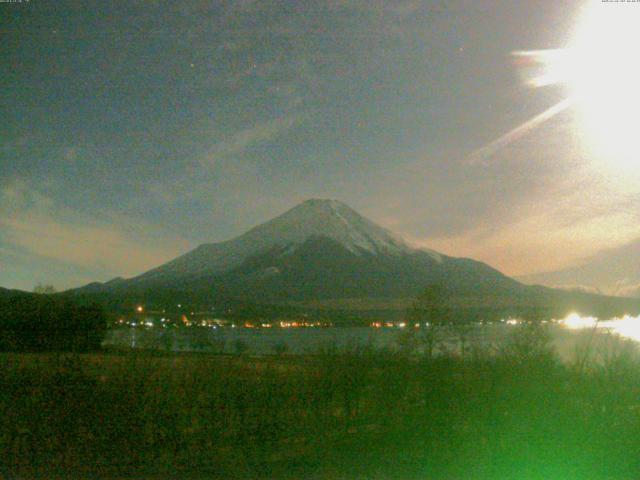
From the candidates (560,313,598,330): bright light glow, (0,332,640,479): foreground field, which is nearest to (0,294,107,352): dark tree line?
(0,332,640,479): foreground field

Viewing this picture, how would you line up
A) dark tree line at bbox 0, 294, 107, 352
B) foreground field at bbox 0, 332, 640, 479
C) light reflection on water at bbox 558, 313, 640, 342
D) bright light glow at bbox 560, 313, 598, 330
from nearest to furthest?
foreground field at bbox 0, 332, 640, 479 → light reflection on water at bbox 558, 313, 640, 342 → bright light glow at bbox 560, 313, 598, 330 → dark tree line at bbox 0, 294, 107, 352

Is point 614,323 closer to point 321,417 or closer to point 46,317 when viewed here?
point 321,417

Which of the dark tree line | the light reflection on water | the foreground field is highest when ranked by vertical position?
the dark tree line

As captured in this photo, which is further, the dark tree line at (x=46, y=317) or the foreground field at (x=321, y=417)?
the dark tree line at (x=46, y=317)

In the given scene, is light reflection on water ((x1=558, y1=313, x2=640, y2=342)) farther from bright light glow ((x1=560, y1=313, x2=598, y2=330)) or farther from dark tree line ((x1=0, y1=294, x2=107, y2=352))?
dark tree line ((x1=0, y1=294, x2=107, y2=352))

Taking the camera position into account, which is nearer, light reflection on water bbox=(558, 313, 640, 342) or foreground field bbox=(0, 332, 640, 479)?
foreground field bbox=(0, 332, 640, 479)

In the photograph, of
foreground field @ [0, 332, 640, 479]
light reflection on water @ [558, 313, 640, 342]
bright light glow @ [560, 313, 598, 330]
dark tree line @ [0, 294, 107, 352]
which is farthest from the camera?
dark tree line @ [0, 294, 107, 352]

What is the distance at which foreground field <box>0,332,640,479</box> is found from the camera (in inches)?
388

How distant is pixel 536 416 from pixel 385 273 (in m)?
93.5

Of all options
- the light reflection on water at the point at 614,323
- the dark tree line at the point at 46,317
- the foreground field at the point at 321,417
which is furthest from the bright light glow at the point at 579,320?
the dark tree line at the point at 46,317

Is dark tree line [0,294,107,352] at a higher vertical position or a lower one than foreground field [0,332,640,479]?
higher

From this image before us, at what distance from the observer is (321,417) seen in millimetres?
11836

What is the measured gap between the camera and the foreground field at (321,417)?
9852 mm

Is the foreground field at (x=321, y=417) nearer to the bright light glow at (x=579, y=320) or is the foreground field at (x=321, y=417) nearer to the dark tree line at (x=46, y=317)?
the bright light glow at (x=579, y=320)
